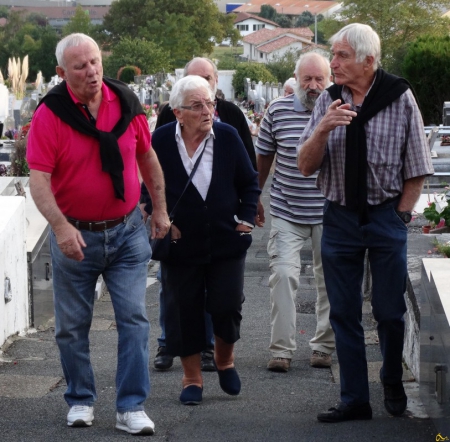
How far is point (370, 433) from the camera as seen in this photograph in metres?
4.55

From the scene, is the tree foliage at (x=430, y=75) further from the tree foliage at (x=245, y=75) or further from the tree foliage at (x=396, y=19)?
the tree foliage at (x=245, y=75)

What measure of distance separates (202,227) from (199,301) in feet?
1.29

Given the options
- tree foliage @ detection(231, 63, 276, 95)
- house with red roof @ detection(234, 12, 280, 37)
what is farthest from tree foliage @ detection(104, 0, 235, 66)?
house with red roof @ detection(234, 12, 280, 37)

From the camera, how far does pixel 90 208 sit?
15.0 ft

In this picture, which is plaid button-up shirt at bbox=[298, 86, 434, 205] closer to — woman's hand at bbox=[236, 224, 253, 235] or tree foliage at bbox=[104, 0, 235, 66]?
woman's hand at bbox=[236, 224, 253, 235]

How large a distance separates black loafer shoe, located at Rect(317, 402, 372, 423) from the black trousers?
0.74 meters

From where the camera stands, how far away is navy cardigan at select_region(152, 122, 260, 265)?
5180 millimetres

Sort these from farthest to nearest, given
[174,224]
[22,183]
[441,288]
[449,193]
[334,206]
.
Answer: [22,183], [449,193], [174,224], [334,206], [441,288]

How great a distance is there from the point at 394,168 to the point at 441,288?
59cm

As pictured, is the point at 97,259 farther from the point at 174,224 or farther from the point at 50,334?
the point at 50,334

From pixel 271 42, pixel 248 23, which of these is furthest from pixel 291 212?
pixel 248 23

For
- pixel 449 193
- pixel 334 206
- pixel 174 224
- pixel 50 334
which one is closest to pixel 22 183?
pixel 50 334

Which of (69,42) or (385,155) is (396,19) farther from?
(69,42)

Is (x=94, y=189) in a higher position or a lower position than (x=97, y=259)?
higher
